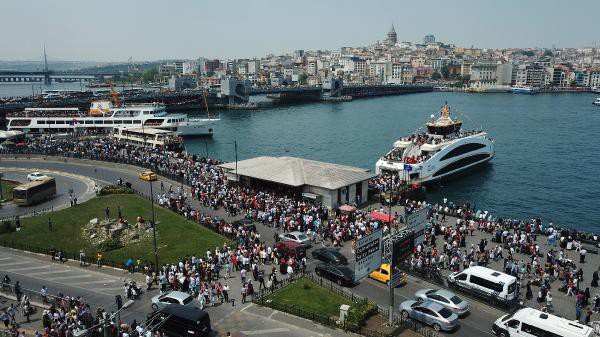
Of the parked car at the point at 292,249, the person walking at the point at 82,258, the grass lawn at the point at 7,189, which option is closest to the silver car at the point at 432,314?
the parked car at the point at 292,249

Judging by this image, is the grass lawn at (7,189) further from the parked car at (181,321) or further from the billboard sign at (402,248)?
the billboard sign at (402,248)

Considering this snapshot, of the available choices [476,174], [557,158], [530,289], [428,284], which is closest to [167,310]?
[428,284]

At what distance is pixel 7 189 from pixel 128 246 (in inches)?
720

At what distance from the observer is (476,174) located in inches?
2435

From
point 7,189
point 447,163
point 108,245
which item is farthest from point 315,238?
point 7,189

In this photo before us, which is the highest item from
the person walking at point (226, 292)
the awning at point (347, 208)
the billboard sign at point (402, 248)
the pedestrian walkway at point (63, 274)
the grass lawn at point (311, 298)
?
the billboard sign at point (402, 248)

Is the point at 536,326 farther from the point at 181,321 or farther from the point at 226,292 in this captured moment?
the point at 181,321

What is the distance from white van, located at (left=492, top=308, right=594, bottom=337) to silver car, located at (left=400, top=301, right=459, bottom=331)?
5.66 ft

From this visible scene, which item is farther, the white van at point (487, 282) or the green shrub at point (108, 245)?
the green shrub at point (108, 245)

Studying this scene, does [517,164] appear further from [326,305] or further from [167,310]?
[167,310]

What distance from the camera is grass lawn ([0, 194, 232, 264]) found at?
28.9 metres

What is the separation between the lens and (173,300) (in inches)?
816

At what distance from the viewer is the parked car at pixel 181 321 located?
18.6m

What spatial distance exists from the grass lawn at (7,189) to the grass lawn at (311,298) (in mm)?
27595
